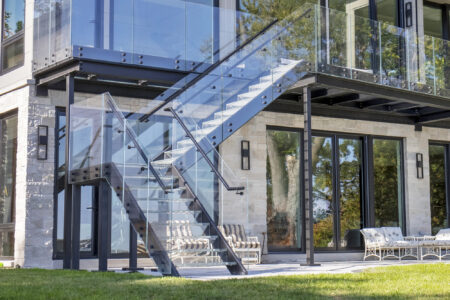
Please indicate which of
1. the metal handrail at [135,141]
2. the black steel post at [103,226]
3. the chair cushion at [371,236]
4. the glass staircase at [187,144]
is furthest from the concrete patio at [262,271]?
the chair cushion at [371,236]

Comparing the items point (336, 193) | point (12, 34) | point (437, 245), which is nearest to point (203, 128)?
point (12, 34)

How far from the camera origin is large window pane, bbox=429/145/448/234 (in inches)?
635

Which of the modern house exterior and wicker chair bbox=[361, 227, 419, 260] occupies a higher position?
the modern house exterior

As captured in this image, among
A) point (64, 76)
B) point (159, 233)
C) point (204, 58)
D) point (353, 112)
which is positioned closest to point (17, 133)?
point (64, 76)

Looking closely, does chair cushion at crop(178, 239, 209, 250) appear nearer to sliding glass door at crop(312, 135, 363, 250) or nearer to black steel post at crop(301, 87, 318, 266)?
black steel post at crop(301, 87, 318, 266)

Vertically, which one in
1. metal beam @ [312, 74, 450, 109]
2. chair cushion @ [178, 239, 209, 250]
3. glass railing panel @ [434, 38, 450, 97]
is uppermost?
glass railing panel @ [434, 38, 450, 97]

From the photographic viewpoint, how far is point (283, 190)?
1379cm

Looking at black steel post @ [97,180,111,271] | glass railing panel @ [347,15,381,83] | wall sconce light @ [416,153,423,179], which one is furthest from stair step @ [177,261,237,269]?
wall sconce light @ [416,153,423,179]

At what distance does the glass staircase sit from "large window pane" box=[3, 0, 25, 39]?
8.09ft

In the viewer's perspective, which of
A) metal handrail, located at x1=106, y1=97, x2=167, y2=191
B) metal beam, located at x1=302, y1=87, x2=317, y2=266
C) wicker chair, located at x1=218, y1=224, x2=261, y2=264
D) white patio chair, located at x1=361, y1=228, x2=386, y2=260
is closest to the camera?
metal handrail, located at x1=106, y1=97, x2=167, y2=191

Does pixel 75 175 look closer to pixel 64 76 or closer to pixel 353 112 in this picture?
pixel 64 76

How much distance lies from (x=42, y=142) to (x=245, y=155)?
154 inches

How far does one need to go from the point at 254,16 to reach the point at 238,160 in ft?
8.98

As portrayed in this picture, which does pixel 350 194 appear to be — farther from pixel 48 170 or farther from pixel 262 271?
pixel 48 170
